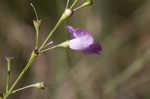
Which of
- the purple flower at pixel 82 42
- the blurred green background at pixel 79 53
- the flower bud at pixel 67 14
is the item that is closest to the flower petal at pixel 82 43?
the purple flower at pixel 82 42

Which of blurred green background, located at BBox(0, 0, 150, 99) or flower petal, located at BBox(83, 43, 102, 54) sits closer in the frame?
flower petal, located at BBox(83, 43, 102, 54)

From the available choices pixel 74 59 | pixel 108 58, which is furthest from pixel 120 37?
pixel 74 59

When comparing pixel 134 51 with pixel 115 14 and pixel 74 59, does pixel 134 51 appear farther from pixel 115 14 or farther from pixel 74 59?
pixel 74 59

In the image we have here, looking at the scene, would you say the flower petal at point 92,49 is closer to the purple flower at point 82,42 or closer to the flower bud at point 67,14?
the purple flower at point 82,42

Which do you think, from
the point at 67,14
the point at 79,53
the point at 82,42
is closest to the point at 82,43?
the point at 82,42

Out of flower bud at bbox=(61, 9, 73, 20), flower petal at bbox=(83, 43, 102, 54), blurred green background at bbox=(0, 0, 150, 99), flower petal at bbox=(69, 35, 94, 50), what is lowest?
flower petal at bbox=(83, 43, 102, 54)

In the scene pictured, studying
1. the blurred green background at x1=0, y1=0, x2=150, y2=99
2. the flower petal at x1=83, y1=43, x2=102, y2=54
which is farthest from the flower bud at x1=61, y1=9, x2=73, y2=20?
the blurred green background at x1=0, y1=0, x2=150, y2=99

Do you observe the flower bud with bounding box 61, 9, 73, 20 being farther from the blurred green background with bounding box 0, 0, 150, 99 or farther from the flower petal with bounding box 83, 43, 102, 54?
the blurred green background with bounding box 0, 0, 150, 99

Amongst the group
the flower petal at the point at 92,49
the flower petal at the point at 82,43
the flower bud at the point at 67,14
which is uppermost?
the flower bud at the point at 67,14
